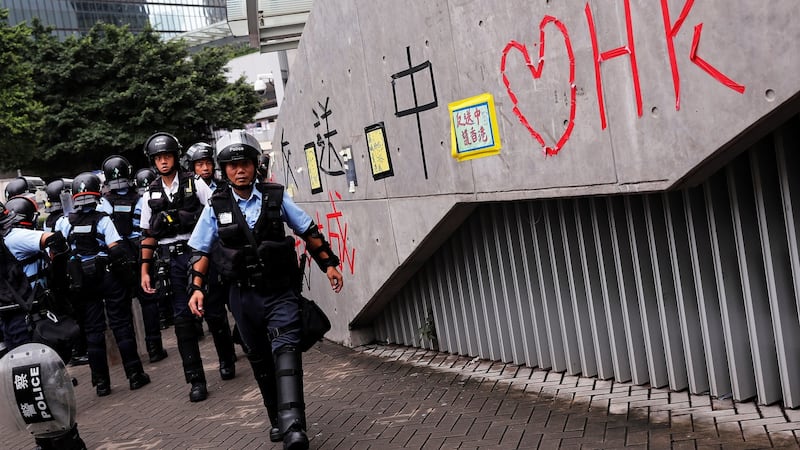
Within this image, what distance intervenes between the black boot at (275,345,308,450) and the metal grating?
6.13 feet

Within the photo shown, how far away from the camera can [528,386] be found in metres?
5.93

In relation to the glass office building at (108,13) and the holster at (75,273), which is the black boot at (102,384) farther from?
the glass office building at (108,13)

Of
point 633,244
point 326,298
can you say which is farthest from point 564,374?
point 326,298

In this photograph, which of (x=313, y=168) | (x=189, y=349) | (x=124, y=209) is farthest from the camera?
(x=124, y=209)

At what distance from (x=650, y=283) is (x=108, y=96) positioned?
3425 centimetres

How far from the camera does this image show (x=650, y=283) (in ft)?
17.0

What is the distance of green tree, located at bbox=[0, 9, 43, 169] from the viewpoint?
32000 mm

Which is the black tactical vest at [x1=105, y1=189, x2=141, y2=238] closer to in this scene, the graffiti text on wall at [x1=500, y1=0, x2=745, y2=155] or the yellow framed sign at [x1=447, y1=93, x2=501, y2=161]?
the yellow framed sign at [x1=447, y1=93, x2=501, y2=161]

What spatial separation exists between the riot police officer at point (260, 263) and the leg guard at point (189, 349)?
1.88 meters

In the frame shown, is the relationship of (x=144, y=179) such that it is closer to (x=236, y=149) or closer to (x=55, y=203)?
(x=55, y=203)

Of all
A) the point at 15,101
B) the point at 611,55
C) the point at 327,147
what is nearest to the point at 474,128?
the point at 611,55

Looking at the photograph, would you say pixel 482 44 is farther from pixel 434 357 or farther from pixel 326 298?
pixel 326 298

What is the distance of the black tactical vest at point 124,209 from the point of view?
9.81 meters

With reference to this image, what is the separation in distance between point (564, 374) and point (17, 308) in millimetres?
4019
